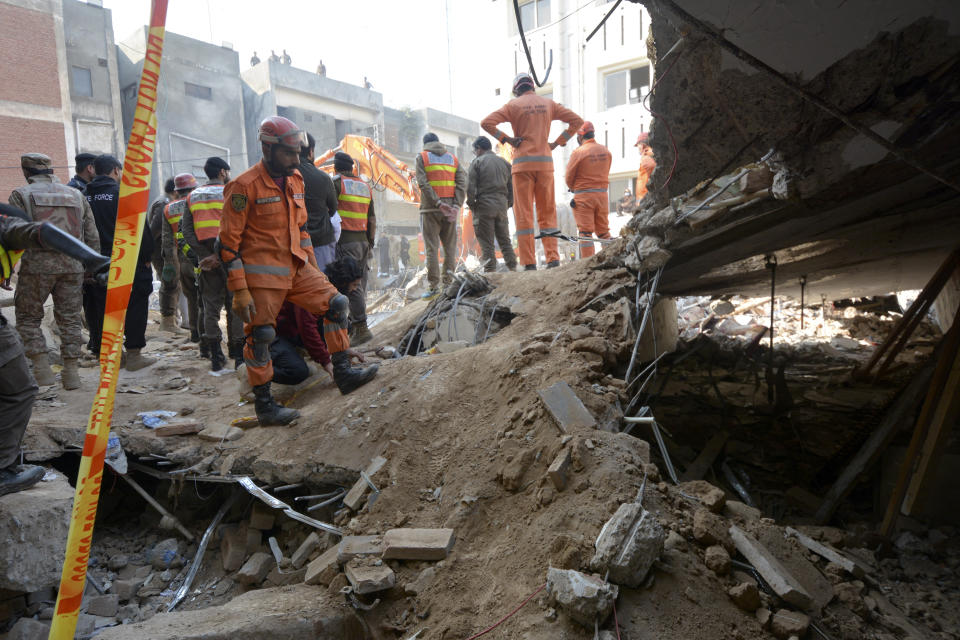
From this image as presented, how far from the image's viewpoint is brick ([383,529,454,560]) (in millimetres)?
2482

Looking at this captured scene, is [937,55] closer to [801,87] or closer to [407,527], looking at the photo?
[801,87]

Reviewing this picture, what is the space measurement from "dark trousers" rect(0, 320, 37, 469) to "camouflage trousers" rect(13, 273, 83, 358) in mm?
2313

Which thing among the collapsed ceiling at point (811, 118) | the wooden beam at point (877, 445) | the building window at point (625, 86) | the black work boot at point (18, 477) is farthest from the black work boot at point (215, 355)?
the building window at point (625, 86)

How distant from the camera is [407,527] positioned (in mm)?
2801

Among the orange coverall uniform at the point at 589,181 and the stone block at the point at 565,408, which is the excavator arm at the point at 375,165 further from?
the stone block at the point at 565,408

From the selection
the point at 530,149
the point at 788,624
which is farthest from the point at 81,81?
the point at 788,624

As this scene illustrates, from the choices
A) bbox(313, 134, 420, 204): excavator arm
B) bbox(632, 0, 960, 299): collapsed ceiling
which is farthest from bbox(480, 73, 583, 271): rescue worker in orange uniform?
bbox(313, 134, 420, 204): excavator arm

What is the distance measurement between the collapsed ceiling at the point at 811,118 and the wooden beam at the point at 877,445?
1244 millimetres

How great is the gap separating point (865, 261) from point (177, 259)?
25.0ft

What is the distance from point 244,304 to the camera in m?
3.62

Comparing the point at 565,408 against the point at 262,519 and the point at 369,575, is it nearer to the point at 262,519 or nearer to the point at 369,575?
the point at 369,575

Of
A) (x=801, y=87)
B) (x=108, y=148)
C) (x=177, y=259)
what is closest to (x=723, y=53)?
(x=801, y=87)

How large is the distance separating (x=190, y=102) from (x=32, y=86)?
5.71 m

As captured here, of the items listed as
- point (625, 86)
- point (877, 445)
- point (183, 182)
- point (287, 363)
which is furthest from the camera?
point (625, 86)
